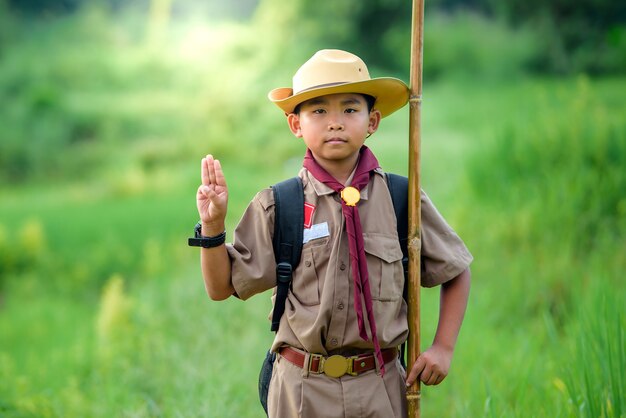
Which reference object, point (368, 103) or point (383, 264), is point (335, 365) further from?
point (368, 103)

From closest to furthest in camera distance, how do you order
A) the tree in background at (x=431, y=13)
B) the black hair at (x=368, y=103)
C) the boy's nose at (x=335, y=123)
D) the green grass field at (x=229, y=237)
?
the boy's nose at (x=335, y=123)
the black hair at (x=368, y=103)
the green grass field at (x=229, y=237)
the tree in background at (x=431, y=13)

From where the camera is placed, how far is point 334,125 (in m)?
2.21

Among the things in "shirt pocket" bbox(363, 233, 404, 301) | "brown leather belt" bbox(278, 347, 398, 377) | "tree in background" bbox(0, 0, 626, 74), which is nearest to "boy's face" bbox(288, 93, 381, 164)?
"shirt pocket" bbox(363, 233, 404, 301)

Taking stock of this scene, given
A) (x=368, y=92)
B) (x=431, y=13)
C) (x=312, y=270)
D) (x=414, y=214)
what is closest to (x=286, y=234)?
(x=312, y=270)

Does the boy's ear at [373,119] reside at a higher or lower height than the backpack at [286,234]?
higher

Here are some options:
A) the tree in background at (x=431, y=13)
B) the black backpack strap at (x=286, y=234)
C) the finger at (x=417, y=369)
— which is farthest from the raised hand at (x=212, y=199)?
the tree in background at (x=431, y=13)

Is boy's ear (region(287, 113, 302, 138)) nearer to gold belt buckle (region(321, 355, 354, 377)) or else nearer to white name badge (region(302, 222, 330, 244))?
white name badge (region(302, 222, 330, 244))

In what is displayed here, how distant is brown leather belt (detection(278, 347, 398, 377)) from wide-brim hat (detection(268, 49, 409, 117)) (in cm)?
68

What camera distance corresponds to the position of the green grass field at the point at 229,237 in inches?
149

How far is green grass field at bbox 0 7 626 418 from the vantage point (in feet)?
12.4

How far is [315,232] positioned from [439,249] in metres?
0.36

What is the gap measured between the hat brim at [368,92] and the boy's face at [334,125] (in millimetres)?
28

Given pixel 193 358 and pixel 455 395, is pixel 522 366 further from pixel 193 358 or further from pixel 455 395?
pixel 193 358

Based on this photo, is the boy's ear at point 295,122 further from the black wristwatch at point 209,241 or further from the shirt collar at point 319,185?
the black wristwatch at point 209,241
